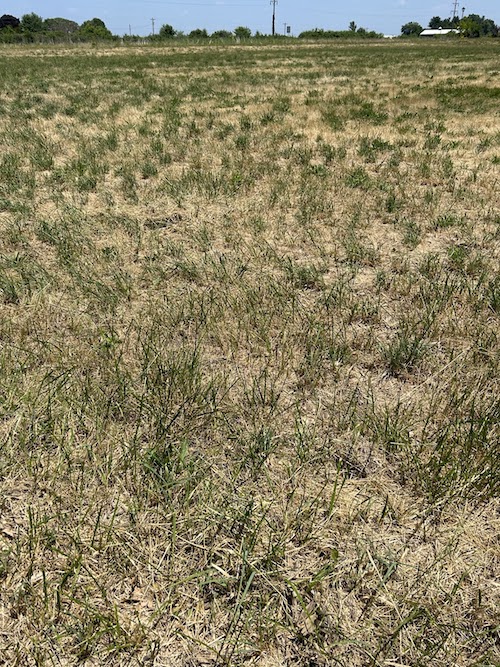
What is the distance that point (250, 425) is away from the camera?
2.68 m

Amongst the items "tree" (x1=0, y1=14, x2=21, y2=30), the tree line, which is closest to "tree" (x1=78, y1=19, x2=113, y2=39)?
the tree line

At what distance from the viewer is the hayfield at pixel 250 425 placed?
178 cm

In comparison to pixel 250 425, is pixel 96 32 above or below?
above

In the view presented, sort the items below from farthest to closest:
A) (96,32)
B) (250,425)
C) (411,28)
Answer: (411,28), (96,32), (250,425)

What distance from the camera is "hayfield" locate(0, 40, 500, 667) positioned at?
1.78 meters

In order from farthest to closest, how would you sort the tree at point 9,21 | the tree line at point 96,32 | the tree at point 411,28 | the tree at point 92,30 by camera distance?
the tree at point 411,28 → the tree at point 9,21 → the tree at point 92,30 → the tree line at point 96,32

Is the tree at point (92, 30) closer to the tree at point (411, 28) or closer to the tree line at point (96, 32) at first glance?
the tree line at point (96, 32)

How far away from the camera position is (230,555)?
200 centimetres

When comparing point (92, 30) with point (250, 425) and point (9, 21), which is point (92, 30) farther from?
A: point (250, 425)

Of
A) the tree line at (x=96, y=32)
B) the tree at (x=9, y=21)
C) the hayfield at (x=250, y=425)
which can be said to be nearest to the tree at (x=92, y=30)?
the tree line at (x=96, y=32)

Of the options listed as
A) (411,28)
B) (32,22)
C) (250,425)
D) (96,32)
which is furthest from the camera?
(411,28)

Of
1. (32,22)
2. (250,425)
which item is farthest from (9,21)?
(250,425)

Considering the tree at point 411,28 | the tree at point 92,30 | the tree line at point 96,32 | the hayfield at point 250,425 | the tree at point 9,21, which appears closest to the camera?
the hayfield at point 250,425

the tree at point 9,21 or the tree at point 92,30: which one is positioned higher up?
the tree at point 9,21
